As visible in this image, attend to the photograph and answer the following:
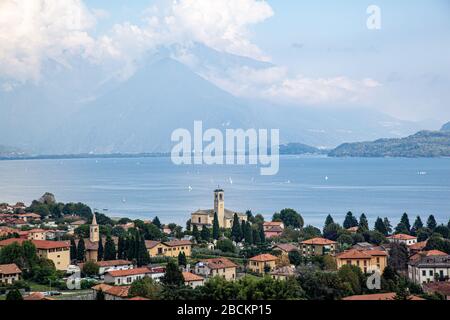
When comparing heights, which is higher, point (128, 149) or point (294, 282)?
point (128, 149)

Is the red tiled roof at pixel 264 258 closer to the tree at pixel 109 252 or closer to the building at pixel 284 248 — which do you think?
the building at pixel 284 248

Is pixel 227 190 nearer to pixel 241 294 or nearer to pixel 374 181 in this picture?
pixel 374 181

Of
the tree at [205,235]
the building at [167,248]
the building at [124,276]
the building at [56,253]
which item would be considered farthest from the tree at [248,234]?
A: the building at [124,276]

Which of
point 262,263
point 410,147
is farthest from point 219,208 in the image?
point 410,147

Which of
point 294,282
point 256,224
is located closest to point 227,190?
point 256,224

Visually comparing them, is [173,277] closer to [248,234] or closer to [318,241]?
[318,241]
